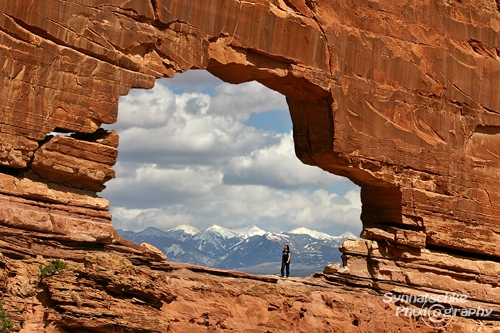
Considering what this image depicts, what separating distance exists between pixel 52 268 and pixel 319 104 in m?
8.60

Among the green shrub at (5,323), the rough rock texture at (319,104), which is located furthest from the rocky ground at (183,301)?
the rough rock texture at (319,104)

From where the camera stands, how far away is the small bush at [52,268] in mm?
16922

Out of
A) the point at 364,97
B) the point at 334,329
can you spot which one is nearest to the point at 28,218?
the point at 334,329

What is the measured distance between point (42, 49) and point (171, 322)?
6158 mm

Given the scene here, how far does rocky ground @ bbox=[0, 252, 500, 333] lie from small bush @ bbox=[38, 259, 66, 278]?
0.26 feet

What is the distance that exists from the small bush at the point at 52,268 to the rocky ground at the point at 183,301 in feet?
0.26

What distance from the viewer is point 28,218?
17.3 meters

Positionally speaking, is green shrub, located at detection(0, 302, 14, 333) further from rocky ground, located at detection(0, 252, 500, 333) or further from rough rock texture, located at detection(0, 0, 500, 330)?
rough rock texture, located at detection(0, 0, 500, 330)

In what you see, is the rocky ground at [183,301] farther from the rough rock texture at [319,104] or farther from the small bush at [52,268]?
the rough rock texture at [319,104]

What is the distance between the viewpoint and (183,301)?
18578 millimetres

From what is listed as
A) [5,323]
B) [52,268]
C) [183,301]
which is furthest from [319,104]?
[5,323]

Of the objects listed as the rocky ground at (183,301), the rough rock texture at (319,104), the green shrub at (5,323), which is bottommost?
the green shrub at (5,323)

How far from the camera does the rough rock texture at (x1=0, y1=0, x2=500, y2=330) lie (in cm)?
1769

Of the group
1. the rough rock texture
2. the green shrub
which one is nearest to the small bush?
the rough rock texture
